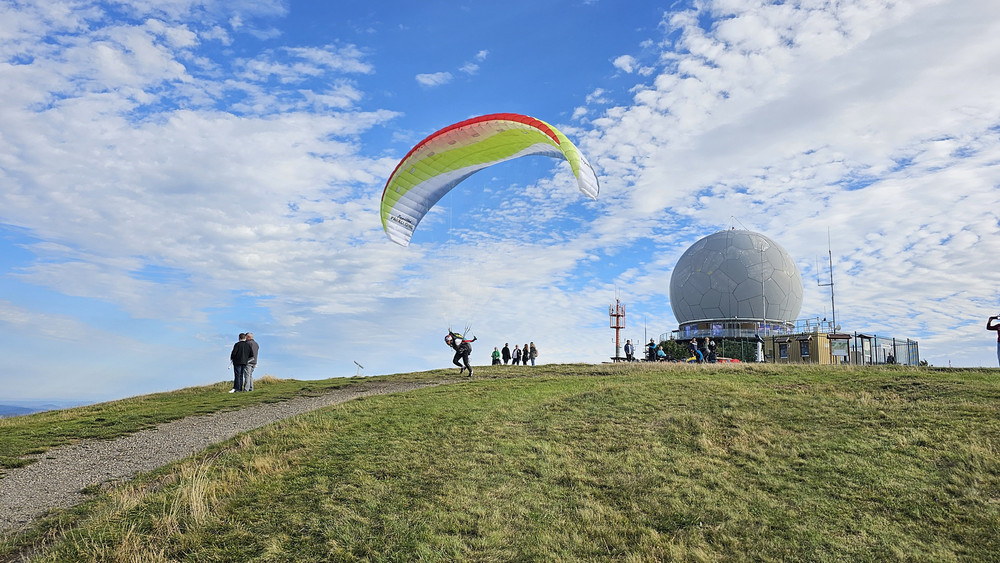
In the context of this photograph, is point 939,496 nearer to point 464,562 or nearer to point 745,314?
point 464,562

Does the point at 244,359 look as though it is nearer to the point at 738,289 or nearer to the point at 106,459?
the point at 106,459

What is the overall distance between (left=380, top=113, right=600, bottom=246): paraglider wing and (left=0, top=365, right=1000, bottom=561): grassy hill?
611 centimetres

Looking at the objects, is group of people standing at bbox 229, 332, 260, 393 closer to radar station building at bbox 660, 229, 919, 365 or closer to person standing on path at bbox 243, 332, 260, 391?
person standing on path at bbox 243, 332, 260, 391

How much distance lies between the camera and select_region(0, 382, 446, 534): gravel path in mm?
8797

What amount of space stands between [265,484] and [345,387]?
1257 centimetres

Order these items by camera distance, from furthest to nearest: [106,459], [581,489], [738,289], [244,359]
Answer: [738,289] → [244,359] → [106,459] → [581,489]

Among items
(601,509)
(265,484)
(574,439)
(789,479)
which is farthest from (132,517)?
(789,479)

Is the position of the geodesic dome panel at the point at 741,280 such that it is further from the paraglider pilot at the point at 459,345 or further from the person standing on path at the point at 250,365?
the person standing on path at the point at 250,365

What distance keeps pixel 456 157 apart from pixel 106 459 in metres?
11.0

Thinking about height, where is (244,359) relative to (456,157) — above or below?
below

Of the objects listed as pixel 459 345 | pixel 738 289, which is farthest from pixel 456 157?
→ pixel 738 289

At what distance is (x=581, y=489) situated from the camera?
855 cm

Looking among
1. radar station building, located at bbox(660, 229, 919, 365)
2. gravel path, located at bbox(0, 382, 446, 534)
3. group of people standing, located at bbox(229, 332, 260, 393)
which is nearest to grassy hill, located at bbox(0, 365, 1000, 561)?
gravel path, located at bbox(0, 382, 446, 534)

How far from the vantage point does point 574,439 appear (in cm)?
1097
